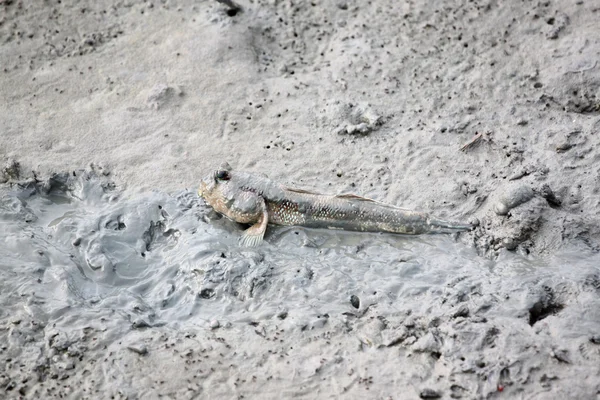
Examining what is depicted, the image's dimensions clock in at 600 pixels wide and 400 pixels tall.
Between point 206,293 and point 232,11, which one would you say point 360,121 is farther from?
point 206,293

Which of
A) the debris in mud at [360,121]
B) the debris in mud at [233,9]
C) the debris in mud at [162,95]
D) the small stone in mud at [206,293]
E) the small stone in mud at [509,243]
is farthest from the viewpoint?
the debris in mud at [233,9]

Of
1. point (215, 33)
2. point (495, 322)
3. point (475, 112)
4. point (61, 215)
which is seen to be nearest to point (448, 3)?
point (475, 112)

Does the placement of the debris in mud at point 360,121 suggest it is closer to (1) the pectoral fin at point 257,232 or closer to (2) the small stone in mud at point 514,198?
(1) the pectoral fin at point 257,232

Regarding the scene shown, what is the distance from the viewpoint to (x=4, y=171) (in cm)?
527

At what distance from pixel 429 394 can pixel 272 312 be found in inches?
44.3

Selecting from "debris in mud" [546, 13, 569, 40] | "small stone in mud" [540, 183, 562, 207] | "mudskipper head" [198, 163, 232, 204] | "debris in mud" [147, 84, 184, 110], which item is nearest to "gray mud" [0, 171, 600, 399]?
"mudskipper head" [198, 163, 232, 204]

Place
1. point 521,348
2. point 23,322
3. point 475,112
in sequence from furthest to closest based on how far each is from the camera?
point 475,112, point 23,322, point 521,348

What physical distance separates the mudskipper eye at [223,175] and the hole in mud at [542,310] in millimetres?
2337

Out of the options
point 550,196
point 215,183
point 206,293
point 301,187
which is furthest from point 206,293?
point 550,196

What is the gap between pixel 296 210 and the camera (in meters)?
4.85

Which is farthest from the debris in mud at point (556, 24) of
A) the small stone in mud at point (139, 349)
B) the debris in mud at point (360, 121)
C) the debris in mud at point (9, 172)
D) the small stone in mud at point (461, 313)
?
the debris in mud at point (9, 172)

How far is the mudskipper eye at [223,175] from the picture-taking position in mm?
4867

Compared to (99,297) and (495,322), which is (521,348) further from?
(99,297)

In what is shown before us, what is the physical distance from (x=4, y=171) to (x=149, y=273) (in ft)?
5.63
